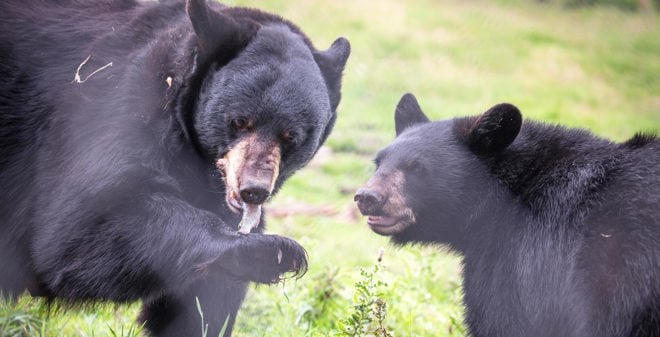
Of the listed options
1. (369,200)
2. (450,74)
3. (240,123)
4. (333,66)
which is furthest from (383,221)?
(450,74)

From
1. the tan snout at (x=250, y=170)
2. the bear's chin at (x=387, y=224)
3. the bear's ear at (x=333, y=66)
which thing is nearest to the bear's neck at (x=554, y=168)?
the bear's chin at (x=387, y=224)

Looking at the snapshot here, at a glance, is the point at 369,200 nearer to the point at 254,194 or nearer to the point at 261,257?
the point at 254,194

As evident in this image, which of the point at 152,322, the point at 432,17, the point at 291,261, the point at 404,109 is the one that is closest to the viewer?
the point at 291,261

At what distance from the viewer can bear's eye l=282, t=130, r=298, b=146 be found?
416cm

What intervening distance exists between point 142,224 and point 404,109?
2.05 metres

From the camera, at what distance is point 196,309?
4.52 meters

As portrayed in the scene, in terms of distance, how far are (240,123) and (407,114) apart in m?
1.52

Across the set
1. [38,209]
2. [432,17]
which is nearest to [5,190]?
[38,209]

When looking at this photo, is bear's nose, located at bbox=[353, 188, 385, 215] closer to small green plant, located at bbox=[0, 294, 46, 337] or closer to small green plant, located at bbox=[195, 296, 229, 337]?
small green plant, located at bbox=[195, 296, 229, 337]

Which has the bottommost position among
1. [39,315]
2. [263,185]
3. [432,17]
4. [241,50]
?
[432,17]

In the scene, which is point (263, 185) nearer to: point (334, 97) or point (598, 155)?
point (334, 97)

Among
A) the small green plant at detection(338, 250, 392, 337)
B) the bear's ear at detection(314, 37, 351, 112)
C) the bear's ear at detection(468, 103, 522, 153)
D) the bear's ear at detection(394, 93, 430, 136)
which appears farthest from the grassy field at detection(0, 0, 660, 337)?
the small green plant at detection(338, 250, 392, 337)

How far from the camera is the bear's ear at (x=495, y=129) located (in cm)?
442

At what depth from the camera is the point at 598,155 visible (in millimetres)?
4156
